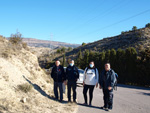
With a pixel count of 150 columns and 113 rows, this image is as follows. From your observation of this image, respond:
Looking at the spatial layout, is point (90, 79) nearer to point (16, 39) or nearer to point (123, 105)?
point (123, 105)

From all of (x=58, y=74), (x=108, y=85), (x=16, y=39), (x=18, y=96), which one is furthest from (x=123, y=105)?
(x=16, y=39)

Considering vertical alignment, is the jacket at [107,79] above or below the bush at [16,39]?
below

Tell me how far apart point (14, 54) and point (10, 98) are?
481 centimetres

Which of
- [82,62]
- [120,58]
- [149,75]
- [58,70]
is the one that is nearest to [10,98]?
[58,70]

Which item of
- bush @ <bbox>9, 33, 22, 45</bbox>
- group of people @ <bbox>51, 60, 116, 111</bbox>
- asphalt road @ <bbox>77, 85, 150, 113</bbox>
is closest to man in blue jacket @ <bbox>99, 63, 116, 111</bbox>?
group of people @ <bbox>51, 60, 116, 111</bbox>

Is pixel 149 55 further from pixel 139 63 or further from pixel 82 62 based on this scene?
pixel 82 62

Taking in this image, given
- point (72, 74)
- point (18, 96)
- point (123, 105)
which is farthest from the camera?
point (123, 105)

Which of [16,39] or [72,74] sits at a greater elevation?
[16,39]

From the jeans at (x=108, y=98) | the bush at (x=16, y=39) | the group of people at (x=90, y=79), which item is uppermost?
the bush at (x=16, y=39)

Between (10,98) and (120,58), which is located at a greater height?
(120,58)

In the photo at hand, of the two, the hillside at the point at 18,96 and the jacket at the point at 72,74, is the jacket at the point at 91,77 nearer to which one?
the jacket at the point at 72,74

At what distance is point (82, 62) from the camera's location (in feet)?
142

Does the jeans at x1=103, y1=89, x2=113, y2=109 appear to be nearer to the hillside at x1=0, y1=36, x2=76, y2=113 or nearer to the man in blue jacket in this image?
the man in blue jacket

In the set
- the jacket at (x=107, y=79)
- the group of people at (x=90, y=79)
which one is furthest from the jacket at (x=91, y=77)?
the jacket at (x=107, y=79)
